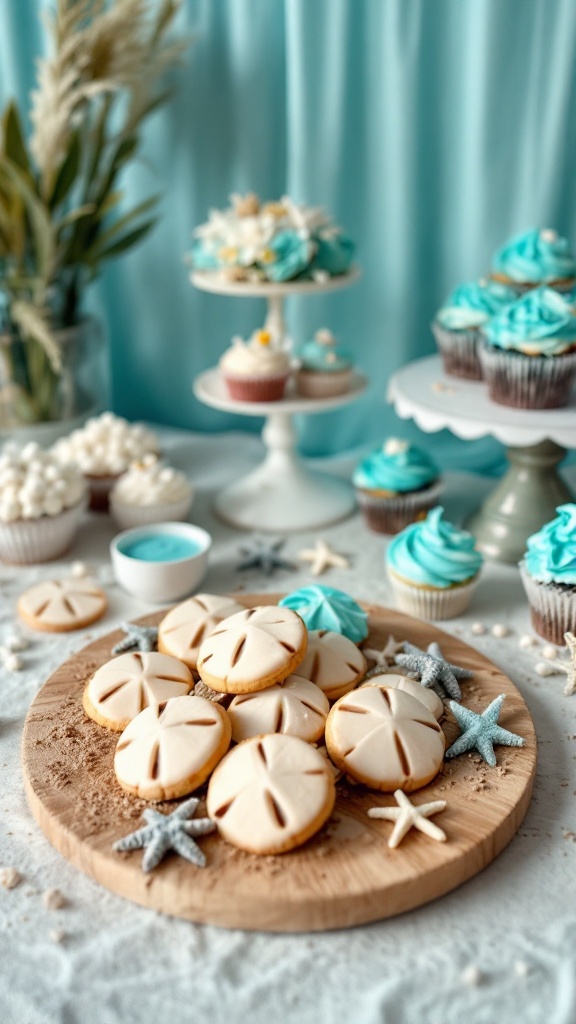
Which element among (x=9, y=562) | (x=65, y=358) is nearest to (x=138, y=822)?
(x=9, y=562)

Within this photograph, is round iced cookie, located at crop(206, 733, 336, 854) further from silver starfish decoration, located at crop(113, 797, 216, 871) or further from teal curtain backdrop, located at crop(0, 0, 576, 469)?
teal curtain backdrop, located at crop(0, 0, 576, 469)

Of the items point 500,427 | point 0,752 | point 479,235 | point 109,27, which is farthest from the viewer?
point 479,235

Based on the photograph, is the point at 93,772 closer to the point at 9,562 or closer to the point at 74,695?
the point at 74,695

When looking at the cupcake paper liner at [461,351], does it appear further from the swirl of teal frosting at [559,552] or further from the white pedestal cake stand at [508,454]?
the swirl of teal frosting at [559,552]

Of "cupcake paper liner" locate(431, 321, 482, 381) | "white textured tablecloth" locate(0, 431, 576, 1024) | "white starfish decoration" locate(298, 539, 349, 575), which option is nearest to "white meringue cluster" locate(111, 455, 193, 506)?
"white starfish decoration" locate(298, 539, 349, 575)

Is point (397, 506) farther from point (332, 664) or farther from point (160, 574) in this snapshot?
point (332, 664)
